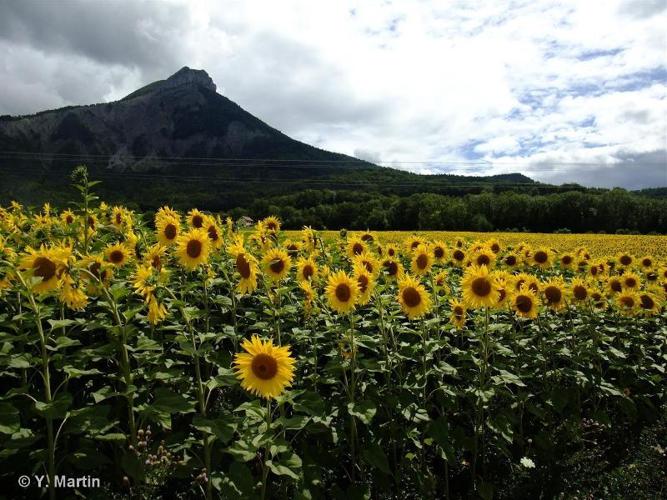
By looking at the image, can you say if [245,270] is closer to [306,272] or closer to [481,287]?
[306,272]

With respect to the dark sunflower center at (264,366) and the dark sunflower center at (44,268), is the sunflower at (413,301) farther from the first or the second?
the dark sunflower center at (44,268)

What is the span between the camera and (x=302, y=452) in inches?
151

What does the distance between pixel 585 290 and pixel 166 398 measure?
5373 millimetres

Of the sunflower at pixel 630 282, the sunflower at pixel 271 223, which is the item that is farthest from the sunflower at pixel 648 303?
the sunflower at pixel 271 223

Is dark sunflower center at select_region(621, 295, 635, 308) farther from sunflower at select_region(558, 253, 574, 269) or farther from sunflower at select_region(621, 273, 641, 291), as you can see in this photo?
sunflower at select_region(558, 253, 574, 269)

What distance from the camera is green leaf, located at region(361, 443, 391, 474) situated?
3768 millimetres

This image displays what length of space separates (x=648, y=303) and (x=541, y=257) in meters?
1.59

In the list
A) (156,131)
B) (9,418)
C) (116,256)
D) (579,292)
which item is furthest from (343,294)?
(156,131)

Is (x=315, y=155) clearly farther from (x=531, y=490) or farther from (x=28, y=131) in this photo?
(x=531, y=490)

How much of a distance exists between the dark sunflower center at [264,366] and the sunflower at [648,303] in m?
5.78

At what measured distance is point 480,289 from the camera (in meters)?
4.91

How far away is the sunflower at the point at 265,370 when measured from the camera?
10.6 ft

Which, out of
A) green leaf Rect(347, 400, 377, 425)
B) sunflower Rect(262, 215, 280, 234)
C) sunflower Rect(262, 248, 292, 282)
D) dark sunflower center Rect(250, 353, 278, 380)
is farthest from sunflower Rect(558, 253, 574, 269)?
dark sunflower center Rect(250, 353, 278, 380)

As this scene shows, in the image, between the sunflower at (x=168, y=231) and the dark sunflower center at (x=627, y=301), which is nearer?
the sunflower at (x=168, y=231)
